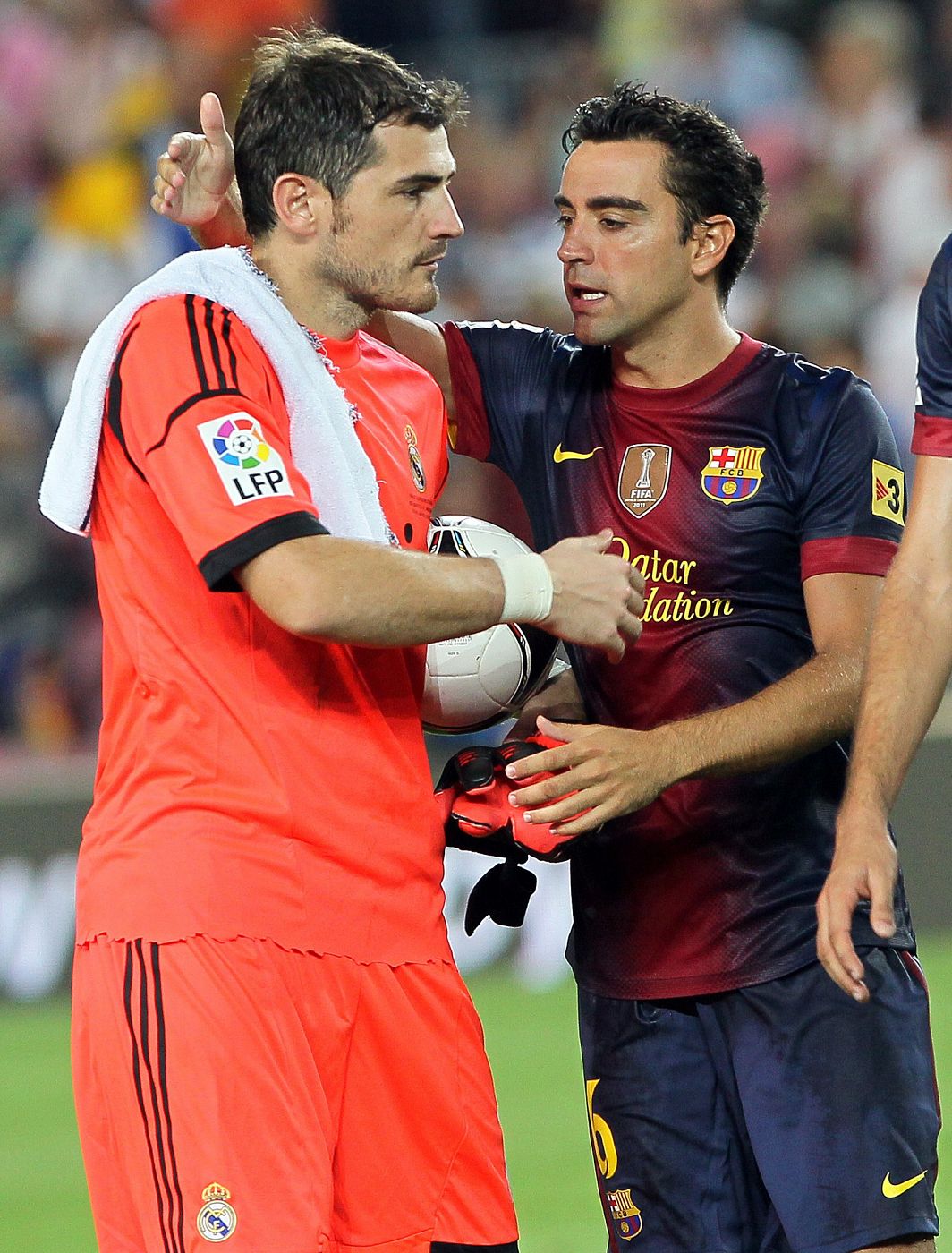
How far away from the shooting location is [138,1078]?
3117mm

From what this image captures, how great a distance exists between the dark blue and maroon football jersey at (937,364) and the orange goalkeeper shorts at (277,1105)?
1.29 metres

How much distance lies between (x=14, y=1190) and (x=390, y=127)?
4247 mm

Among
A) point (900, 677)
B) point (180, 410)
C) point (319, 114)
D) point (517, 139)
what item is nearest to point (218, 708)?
point (180, 410)

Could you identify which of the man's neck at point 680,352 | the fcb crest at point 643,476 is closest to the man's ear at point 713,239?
the man's neck at point 680,352

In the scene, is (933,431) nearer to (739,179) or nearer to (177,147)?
(739,179)

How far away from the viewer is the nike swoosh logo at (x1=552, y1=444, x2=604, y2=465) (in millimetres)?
4020

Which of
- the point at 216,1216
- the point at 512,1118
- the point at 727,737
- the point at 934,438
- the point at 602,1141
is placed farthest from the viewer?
the point at 512,1118

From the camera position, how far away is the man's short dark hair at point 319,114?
3.42 meters

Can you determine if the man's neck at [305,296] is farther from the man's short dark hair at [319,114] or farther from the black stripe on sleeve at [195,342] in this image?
the black stripe on sleeve at [195,342]

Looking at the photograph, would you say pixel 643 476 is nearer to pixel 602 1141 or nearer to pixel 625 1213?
pixel 602 1141

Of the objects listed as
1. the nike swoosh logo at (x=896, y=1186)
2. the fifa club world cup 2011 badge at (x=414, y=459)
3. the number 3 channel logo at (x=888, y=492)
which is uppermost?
the fifa club world cup 2011 badge at (x=414, y=459)

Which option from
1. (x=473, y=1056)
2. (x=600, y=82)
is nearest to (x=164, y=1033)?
(x=473, y=1056)

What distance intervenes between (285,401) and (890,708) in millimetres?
1161

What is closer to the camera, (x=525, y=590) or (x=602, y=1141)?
(x=525, y=590)
